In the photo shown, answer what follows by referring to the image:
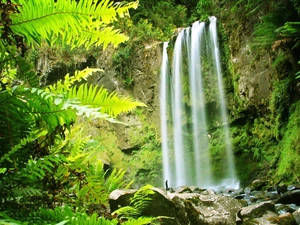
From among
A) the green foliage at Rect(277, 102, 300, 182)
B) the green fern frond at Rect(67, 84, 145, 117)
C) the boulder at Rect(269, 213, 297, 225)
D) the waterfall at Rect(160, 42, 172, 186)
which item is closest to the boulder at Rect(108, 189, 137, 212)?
the green fern frond at Rect(67, 84, 145, 117)

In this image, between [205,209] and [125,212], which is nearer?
[125,212]

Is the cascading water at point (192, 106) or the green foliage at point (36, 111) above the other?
the cascading water at point (192, 106)

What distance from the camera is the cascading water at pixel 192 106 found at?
11508 mm

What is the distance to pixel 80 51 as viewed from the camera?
48.3 ft

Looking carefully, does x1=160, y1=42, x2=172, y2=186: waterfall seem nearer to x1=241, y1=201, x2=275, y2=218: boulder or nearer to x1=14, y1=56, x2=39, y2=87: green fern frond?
x1=241, y1=201, x2=275, y2=218: boulder

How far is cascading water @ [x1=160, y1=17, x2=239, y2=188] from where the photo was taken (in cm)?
1151

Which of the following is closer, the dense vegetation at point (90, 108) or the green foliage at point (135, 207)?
the dense vegetation at point (90, 108)

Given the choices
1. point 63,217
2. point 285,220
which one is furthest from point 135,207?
point 285,220

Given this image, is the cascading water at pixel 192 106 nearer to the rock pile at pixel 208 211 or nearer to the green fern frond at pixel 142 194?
the rock pile at pixel 208 211

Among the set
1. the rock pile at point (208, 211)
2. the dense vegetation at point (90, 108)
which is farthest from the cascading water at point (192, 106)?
the rock pile at point (208, 211)

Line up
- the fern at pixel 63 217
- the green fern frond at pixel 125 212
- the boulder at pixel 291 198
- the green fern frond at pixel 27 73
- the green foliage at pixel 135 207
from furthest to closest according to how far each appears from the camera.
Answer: the boulder at pixel 291 198, the green foliage at pixel 135 207, the green fern frond at pixel 125 212, the green fern frond at pixel 27 73, the fern at pixel 63 217

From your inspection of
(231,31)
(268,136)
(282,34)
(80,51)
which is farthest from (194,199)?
(80,51)

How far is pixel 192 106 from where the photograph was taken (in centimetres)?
1218

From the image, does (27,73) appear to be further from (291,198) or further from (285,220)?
(291,198)
